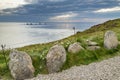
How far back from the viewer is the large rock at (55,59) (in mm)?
36469

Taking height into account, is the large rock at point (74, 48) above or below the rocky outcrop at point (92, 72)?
above

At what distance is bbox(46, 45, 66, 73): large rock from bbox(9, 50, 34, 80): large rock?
2692 millimetres

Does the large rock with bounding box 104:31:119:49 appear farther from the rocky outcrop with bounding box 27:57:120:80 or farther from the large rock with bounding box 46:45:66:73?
the large rock with bounding box 46:45:66:73

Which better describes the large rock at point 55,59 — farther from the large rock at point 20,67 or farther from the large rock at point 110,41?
the large rock at point 110,41

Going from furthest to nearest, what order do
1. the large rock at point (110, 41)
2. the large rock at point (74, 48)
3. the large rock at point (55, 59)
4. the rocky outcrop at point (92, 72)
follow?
the large rock at point (110, 41) < the large rock at point (74, 48) < the large rock at point (55, 59) < the rocky outcrop at point (92, 72)

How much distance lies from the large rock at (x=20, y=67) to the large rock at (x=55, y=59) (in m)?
2.69

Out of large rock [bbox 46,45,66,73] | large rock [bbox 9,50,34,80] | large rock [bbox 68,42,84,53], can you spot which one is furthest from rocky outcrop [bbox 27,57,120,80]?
large rock [bbox 68,42,84,53]

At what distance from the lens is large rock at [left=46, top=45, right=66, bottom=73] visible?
3647cm

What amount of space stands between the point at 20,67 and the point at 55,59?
15.7ft

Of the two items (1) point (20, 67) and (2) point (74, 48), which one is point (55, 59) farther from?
(2) point (74, 48)

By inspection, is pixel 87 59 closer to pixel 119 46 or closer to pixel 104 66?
pixel 104 66

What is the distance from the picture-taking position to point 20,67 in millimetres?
34656

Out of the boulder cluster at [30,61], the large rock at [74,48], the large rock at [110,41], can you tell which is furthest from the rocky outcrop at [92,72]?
the large rock at [110,41]

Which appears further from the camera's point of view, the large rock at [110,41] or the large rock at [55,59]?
the large rock at [110,41]
